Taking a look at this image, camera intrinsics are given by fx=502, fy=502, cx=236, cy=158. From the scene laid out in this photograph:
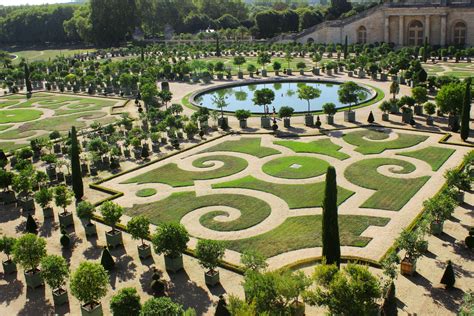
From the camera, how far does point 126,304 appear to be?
902 inches

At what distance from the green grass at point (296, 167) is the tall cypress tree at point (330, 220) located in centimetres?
1480

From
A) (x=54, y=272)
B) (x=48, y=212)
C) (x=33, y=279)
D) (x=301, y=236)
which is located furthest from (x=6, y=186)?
(x=301, y=236)

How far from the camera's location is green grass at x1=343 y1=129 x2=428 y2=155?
47.3 metres

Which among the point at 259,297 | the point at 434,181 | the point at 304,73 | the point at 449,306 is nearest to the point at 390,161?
the point at 434,181

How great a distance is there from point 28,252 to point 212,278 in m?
10.3

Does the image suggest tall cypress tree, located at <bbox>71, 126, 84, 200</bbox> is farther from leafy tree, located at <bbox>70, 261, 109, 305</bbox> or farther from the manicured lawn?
the manicured lawn

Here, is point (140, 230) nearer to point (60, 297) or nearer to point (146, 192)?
point (60, 297)

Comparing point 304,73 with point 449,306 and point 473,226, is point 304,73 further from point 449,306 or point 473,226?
point 449,306

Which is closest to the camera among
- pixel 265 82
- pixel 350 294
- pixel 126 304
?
pixel 350 294

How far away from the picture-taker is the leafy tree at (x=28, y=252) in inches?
1087

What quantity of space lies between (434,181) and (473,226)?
24.9 ft

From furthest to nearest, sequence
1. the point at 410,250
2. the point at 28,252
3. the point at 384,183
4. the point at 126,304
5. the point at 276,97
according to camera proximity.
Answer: the point at 276,97 → the point at 384,183 → the point at 28,252 → the point at 410,250 → the point at 126,304

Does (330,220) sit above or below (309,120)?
below

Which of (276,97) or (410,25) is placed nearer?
(276,97)
